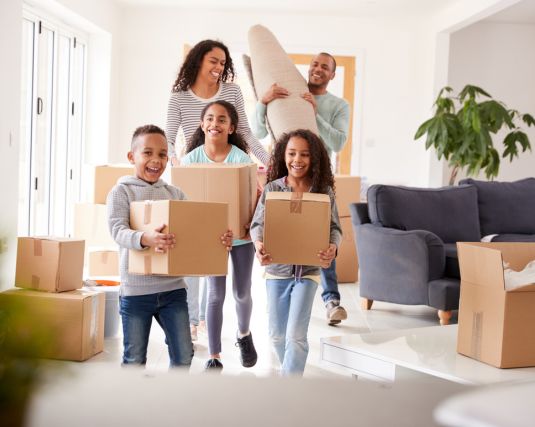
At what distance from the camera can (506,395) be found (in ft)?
1.69

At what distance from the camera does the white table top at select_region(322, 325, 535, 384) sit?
241cm

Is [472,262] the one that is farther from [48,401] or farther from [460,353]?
[48,401]

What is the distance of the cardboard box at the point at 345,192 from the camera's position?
5.66 m

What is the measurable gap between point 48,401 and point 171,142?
9.00 ft

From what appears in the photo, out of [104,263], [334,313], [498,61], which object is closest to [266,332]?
[334,313]

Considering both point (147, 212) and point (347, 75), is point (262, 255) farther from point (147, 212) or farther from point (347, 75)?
point (347, 75)

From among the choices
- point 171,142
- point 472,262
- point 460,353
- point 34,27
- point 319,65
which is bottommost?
point 460,353

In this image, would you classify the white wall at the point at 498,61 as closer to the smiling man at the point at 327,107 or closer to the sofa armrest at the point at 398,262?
the sofa armrest at the point at 398,262

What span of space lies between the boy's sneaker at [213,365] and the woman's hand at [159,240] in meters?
0.89

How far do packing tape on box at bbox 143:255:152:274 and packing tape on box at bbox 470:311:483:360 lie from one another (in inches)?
43.9

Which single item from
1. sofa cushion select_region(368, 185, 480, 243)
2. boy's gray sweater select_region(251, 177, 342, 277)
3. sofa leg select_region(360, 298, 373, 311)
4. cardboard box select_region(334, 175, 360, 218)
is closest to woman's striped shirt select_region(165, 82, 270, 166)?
boy's gray sweater select_region(251, 177, 342, 277)

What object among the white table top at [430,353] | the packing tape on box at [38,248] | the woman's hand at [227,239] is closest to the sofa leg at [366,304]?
the white table top at [430,353]

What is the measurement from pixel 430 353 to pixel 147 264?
109cm

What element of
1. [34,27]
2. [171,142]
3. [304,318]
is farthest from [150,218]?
[34,27]
